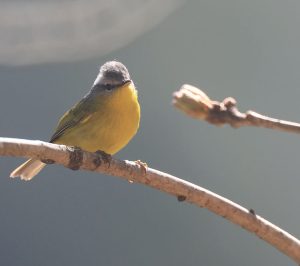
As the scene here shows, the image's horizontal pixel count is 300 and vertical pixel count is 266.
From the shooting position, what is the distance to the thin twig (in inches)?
34.6

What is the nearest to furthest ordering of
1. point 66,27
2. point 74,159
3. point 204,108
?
point 204,108
point 74,159
point 66,27

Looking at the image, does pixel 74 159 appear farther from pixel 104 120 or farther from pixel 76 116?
pixel 76 116

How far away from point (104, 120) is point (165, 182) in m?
1.13

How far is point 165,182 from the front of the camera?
1333 mm

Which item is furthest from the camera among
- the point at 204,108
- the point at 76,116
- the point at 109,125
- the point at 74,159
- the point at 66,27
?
the point at 66,27

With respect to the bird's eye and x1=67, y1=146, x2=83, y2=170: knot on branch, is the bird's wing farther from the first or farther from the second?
x1=67, y1=146, x2=83, y2=170: knot on branch

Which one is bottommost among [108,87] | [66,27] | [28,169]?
[28,169]

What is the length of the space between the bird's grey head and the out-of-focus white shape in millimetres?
880

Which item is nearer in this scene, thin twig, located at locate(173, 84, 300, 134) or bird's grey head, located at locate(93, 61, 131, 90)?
thin twig, located at locate(173, 84, 300, 134)

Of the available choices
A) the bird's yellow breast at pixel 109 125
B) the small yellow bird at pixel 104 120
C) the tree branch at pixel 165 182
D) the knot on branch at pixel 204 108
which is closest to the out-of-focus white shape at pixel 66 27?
the small yellow bird at pixel 104 120

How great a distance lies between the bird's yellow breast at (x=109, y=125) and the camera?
240cm

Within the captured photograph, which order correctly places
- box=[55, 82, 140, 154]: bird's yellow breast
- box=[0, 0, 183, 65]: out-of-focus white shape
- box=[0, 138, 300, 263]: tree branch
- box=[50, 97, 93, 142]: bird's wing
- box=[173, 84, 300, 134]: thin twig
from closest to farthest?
box=[173, 84, 300, 134]: thin twig → box=[0, 138, 300, 263]: tree branch → box=[55, 82, 140, 154]: bird's yellow breast → box=[50, 97, 93, 142]: bird's wing → box=[0, 0, 183, 65]: out-of-focus white shape

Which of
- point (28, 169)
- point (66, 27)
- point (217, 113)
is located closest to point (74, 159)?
point (217, 113)

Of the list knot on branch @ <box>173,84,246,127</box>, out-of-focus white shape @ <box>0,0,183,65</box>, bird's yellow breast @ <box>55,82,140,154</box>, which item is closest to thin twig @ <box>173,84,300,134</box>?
knot on branch @ <box>173,84,246,127</box>
